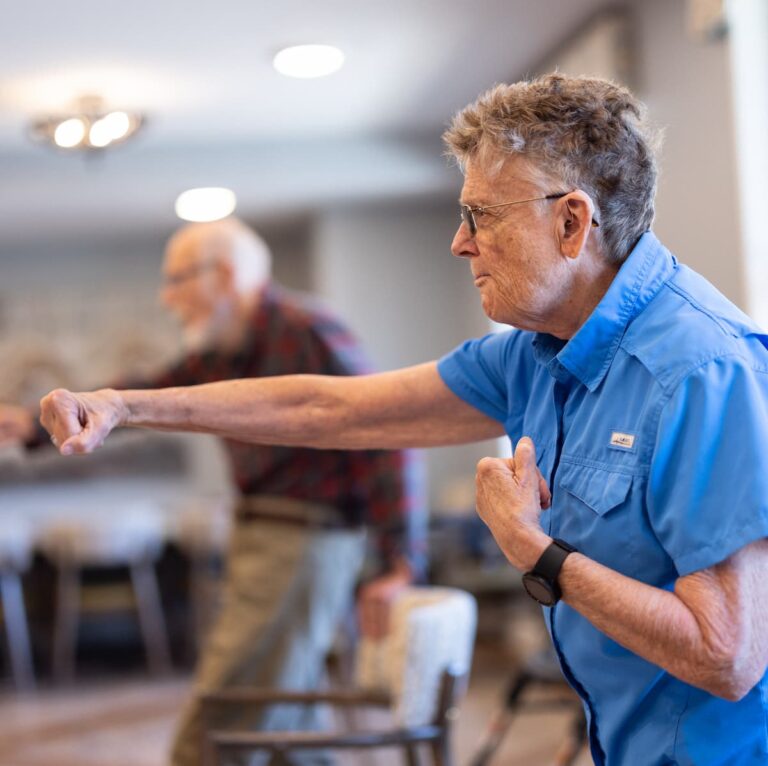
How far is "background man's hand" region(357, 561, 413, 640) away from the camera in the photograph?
2.66 metres

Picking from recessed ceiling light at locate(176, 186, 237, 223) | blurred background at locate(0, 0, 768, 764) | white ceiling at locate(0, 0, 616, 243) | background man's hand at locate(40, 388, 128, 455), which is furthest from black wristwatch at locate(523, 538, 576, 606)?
recessed ceiling light at locate(176, 186, 237, 223)

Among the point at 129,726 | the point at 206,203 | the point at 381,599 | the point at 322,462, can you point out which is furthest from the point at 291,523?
the point at 206,203

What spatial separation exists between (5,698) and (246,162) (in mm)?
2964

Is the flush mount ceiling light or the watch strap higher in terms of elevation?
the flush mount ceiling light

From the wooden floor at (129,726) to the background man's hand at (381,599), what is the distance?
140cm

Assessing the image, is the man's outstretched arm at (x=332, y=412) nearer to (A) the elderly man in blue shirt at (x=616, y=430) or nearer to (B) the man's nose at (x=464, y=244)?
(A) the elderly man in blue shirt at (x=616, y=430)

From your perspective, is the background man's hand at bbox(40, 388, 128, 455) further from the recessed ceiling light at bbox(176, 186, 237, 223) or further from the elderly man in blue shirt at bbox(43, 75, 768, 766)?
the recessed ceiling light at bbox(176, 186, 237, 223)

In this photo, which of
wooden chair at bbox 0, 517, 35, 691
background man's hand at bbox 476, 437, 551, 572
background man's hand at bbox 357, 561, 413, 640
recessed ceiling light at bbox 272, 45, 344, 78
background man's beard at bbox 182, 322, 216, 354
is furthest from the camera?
wooden chair at bbox 0, 517, 35, 691

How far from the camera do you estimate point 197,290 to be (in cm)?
320

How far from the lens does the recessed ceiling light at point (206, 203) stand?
242 inches

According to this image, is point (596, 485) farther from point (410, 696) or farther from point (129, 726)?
point (129, 726)

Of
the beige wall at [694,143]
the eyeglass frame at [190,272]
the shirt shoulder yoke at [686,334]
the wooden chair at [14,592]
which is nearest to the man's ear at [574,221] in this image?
the shirt shoulder yoke at [686,334]

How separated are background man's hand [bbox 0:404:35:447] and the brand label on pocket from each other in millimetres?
1369

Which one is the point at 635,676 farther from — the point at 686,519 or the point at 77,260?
the point at 77,260
